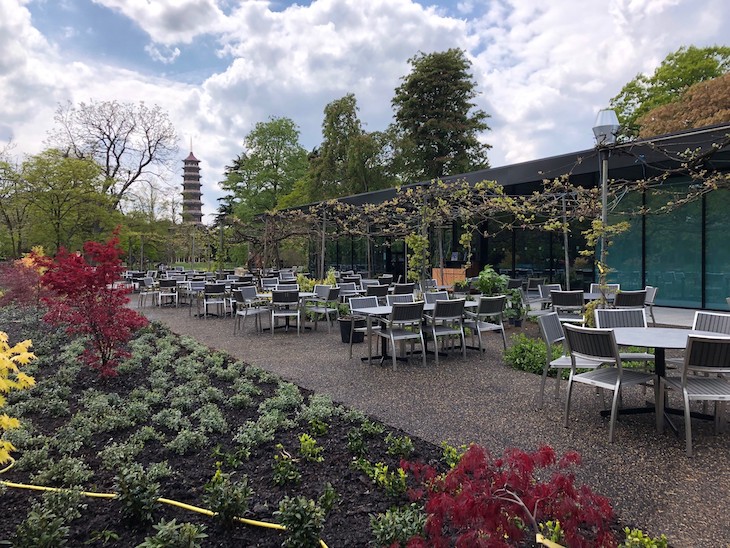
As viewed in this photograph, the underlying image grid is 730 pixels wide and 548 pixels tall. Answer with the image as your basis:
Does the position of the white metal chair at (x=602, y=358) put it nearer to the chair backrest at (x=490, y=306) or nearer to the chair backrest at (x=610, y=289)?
the chair backrest at (x=610, y=289)

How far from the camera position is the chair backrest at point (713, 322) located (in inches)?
182

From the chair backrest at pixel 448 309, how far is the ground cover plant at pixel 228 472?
228cm

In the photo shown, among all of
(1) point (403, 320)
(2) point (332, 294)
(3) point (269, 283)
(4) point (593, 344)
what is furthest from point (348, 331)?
(3) point (269, 283)

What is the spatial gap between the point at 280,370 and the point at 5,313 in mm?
8952

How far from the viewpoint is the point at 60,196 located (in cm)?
1759

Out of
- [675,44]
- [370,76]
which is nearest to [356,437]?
[370,76]

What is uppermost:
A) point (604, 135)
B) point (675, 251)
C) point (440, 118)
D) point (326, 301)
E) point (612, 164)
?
point (440, 118)

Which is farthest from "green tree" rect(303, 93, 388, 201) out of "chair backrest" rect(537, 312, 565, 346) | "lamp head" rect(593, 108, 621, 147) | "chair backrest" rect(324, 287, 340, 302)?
"chair backrest" rect(537, 312, 565, 346)

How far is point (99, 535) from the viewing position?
7.83 ft

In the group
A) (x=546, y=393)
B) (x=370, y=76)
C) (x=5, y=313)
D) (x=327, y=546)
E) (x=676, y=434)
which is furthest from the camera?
(x=370, y=76)

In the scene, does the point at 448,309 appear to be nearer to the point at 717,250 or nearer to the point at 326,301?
the point at 326,301

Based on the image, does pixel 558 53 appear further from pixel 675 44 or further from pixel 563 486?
pixel 675 44

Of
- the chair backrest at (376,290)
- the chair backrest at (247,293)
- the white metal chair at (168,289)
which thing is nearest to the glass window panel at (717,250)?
the chair backrest at (376,290)

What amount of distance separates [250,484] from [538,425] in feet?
7.74
